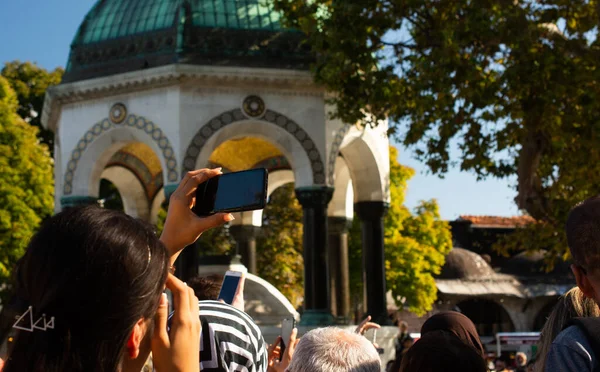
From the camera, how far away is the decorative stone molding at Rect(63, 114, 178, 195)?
20.9 m

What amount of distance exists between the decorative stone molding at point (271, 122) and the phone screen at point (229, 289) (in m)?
16.1

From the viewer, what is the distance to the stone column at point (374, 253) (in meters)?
22.3

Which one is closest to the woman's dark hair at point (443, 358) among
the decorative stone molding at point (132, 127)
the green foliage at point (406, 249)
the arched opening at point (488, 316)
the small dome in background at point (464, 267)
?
the decorative stone molding at point (132, 127)

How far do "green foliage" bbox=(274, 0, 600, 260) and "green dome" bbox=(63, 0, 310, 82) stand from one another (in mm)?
1889

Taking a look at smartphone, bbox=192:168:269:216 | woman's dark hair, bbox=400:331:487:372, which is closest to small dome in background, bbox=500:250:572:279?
woman's dark hair, bbox=400:331:487:372

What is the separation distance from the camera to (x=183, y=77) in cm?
2078

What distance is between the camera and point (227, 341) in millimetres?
3854

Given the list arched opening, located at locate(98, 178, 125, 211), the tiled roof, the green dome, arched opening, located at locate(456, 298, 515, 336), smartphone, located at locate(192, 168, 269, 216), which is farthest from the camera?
the tiled roof

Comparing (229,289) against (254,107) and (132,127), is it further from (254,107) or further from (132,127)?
(132,127)

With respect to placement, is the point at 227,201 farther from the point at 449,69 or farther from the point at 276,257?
the point at 276,257

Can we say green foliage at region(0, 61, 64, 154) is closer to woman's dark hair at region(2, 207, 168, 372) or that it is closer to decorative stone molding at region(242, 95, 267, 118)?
decorative stone molding at region(242, 95, 267, 118)

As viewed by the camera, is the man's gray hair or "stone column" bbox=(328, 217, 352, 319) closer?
the man's gray hair

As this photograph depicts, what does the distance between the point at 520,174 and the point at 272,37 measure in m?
6.37

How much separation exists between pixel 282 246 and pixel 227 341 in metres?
33.0
